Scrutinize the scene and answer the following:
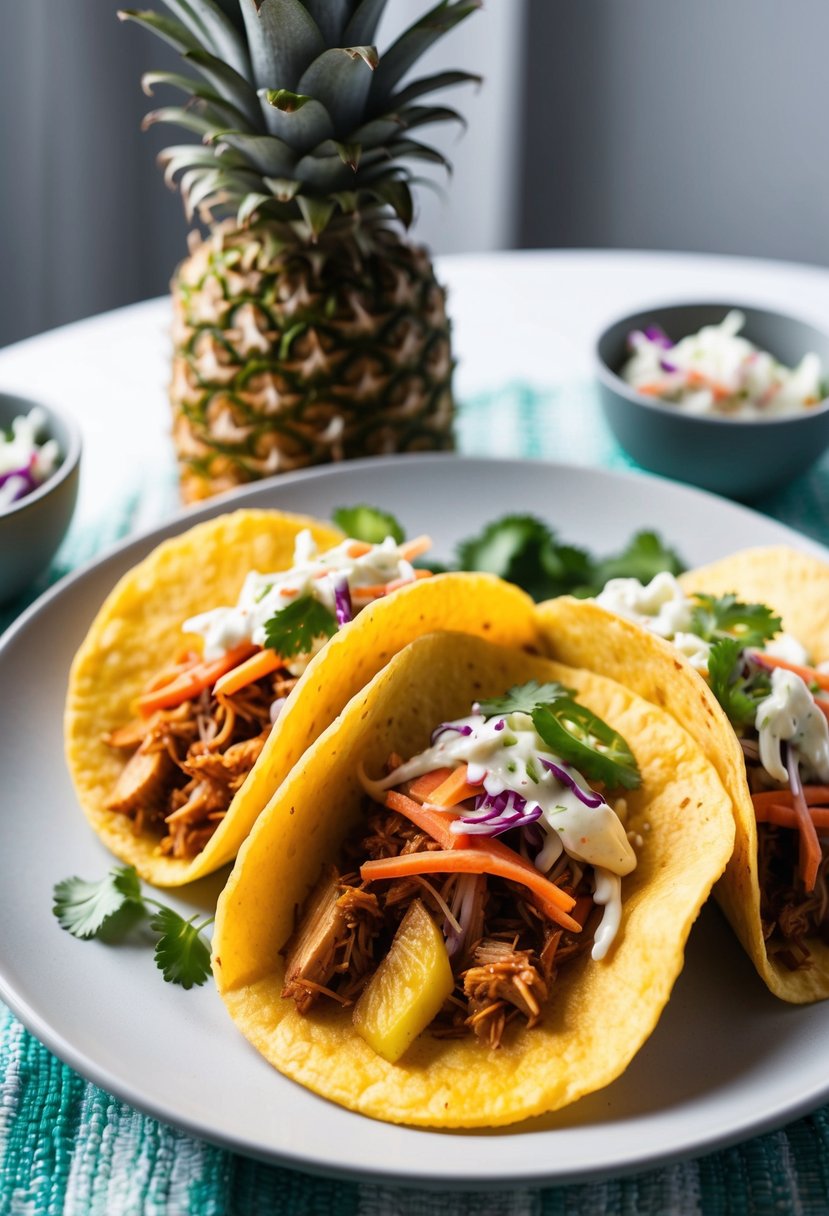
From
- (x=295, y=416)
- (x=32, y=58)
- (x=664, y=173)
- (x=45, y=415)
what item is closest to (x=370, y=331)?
(x=295, y=416)

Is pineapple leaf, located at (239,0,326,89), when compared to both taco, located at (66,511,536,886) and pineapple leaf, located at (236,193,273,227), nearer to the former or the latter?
pineapple leaf, located at (236,193,273,227)

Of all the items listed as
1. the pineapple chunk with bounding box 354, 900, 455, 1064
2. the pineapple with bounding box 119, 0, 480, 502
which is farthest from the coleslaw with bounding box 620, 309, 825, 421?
the pineapple chunk with bounding box 354, 900, 455, 1064

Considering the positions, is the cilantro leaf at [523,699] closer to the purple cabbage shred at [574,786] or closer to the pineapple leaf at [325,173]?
the purple cabbage shred at [574,786]

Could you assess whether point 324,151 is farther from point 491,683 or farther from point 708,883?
point 708,883

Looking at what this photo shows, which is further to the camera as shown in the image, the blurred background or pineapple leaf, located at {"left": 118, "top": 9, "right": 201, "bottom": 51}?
the blurred background

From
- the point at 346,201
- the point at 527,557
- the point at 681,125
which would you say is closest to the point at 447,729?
the point at 527,557
